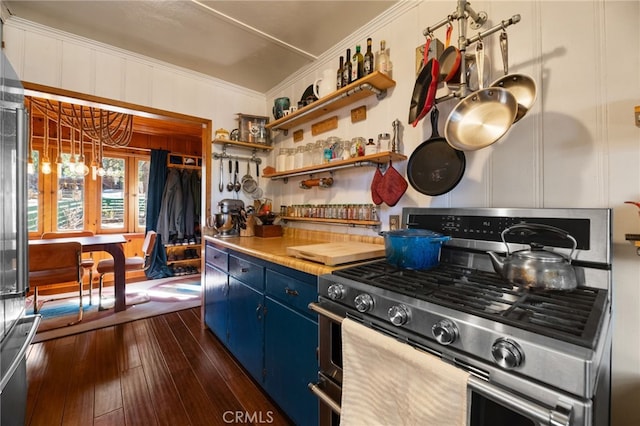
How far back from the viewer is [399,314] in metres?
0.83

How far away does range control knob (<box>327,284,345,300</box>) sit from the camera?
1.04 m

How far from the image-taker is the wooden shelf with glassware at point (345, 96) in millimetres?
1646

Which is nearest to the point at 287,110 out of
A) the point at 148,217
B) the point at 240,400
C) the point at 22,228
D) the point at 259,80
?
the point at 259,80

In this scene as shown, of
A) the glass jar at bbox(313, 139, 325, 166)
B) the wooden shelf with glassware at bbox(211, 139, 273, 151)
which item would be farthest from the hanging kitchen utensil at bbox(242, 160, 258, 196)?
the glass jar at bbox(313, 139, 325, 166)

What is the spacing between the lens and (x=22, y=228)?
115cm

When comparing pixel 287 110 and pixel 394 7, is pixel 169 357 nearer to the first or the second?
pixel 287 110

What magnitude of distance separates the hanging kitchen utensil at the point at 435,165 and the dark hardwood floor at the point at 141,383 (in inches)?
59.8

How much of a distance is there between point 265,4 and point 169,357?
8.58ft

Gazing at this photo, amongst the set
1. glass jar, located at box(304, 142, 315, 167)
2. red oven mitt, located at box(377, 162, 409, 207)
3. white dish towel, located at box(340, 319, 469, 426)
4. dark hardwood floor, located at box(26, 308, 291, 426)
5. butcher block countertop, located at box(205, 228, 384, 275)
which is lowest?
dark hardwood floor, located at box(26, 308, 291, 426)

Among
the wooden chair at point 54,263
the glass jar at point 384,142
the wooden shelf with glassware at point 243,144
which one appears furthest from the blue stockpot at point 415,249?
the wooden chair at point 54,263

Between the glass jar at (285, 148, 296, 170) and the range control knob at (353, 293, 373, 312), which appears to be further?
the glass jar at (285, 148, 296, 170)

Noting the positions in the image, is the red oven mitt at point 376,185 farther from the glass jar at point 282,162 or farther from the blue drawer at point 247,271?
the glass jar at point 282,162

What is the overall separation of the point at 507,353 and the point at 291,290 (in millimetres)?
956

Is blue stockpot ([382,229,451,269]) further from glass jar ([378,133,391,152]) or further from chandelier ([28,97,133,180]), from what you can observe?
chandelier ([28,97,133,180])
